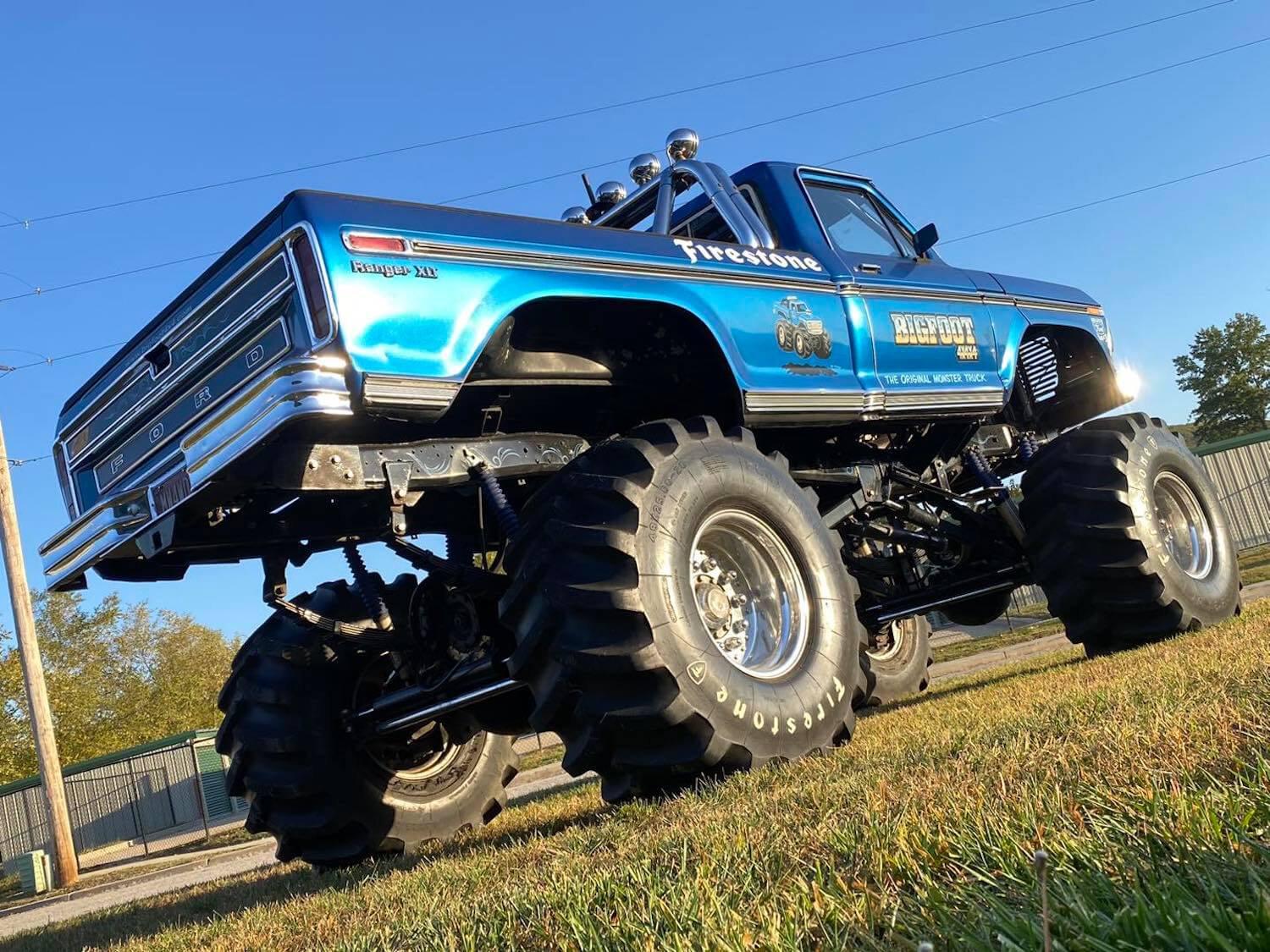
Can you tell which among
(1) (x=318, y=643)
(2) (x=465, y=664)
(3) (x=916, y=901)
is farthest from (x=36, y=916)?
(3) (x=916, y=901)

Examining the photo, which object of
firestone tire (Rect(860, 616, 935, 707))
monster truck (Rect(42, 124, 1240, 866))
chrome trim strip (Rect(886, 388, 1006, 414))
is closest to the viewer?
monster truck (Rect(42, 124, 1240, 866))

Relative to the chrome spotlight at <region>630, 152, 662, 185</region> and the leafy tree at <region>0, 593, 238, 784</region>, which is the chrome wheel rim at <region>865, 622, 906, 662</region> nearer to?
the chrome spotlight at <region>630, 152, 662, 185</region>

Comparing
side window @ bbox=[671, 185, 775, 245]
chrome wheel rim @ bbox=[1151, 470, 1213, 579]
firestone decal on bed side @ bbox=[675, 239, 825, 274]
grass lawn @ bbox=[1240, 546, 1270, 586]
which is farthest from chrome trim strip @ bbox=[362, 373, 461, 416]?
grass lawn @ bbox=[1240, 546, 1270, 586]

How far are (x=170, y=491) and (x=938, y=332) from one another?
4.27m

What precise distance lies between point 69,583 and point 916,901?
4104 millimetres

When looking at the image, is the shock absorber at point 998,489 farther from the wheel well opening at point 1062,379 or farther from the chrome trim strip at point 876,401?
the wheel well opening at point 1062,379

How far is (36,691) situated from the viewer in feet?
59.9

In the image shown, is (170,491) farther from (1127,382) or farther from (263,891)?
(1127,382)

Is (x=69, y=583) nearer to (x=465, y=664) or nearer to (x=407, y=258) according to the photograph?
(x=465, y=664)

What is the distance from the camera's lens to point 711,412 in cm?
550

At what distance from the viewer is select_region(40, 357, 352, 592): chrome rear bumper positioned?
11.6ft

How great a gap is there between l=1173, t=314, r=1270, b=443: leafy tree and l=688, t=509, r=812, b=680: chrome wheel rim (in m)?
53.0

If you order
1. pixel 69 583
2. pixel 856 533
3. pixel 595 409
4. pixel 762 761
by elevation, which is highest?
pixel 595 409

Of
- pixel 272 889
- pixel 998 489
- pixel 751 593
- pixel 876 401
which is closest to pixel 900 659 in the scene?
pixel 998 489
